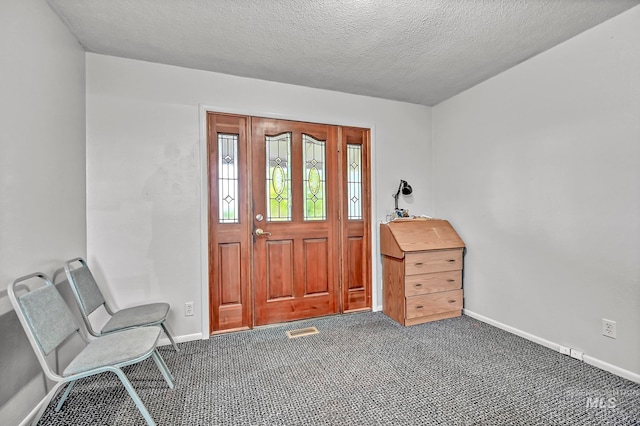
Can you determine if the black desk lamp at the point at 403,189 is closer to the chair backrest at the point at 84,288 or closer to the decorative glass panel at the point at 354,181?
the decorative glass panel at the point at 354,181

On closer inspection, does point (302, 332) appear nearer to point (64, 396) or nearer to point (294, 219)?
point (294, 219)

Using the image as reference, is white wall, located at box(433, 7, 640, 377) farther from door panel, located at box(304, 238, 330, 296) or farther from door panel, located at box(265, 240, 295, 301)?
door panel, located at box(265, 240, 295, 301)

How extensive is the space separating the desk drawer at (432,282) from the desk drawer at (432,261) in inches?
2.0

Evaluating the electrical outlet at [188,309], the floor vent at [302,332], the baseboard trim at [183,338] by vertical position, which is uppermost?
the electrical outlet at [188,309]

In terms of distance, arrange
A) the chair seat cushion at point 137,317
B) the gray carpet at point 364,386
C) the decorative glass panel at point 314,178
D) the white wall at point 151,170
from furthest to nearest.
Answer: the decorative glass panel at point 314,178 → the white wall at point 151,170 → the chair seat cushion at point 137,317 → the gray carpet at point 364,386

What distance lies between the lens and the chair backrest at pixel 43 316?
1.27 meters

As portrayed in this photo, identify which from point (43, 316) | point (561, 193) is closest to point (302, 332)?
point (43, 316)

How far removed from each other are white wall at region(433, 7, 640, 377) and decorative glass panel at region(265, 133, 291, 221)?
1930 millimetres

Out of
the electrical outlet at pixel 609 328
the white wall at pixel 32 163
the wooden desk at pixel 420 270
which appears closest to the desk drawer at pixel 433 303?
the wooden desk at pixel 420 270

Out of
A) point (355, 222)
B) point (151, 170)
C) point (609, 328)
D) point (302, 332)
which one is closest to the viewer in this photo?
point (609, 328)

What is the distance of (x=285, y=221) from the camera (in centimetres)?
295

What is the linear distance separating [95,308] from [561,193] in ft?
11.7

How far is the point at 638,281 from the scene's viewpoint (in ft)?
A: 6.10

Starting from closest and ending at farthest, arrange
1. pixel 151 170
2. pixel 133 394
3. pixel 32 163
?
pixel 133 394 → pixel 32 163 → pixel 151 170
